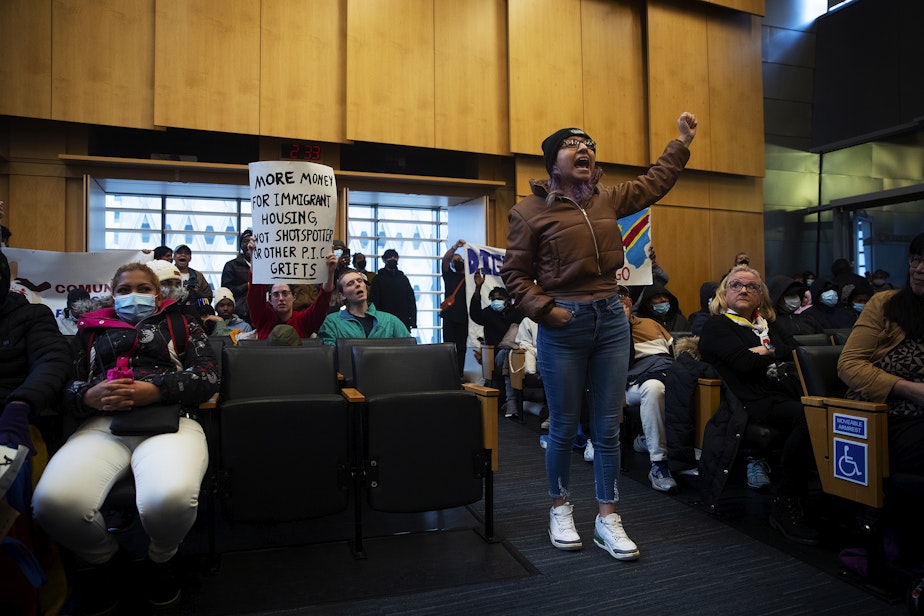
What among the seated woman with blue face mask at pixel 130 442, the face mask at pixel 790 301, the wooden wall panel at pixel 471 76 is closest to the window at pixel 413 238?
the wooden wall panel at pixel 471 76

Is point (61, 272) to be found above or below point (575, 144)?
below

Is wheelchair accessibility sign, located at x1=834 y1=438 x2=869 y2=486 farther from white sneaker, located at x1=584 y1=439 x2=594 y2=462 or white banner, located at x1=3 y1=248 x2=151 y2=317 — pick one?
white banner, located at x1=3 y1=248 x2=151 y2=317

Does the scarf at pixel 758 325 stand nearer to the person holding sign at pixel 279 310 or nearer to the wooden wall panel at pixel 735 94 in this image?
the person holding sign at pixel 279 310

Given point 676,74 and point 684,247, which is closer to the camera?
point 676,74

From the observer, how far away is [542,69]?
7.89 metres

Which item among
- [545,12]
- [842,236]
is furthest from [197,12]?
[842,236]

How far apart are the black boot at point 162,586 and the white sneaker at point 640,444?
2.88 metres

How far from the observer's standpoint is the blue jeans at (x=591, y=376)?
2.32 m

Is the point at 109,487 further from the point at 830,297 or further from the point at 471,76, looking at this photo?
the point at 471,76

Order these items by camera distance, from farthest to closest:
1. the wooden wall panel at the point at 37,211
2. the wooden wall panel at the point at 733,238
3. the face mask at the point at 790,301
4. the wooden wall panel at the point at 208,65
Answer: the wooden wall panel at the point at 733,238
the wooden wall panel at the point at 208,65
the wooden wall panel at the point at 37,211
the face mask at the point at 790,301

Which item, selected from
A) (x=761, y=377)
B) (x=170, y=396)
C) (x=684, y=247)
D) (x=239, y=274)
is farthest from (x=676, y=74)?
(x=170, y=396)

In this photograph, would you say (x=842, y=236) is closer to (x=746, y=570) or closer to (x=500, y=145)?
(x=500, y=145)

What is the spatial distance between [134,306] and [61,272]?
11.4 ft

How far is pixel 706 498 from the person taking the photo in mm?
2846
